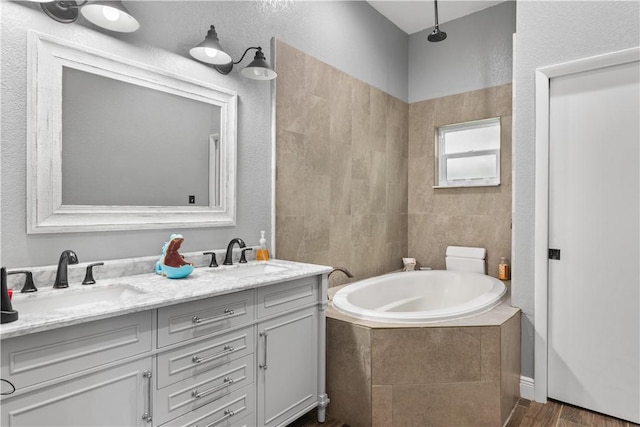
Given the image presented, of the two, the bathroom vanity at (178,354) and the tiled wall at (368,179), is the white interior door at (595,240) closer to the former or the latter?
the tiled wall at (368,179)

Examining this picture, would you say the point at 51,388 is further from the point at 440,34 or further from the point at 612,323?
the point at 440,34

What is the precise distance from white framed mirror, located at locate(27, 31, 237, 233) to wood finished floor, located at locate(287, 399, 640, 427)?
1289mm

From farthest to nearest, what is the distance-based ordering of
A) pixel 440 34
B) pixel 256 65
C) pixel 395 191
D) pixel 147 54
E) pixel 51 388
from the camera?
pixel 395 191
pixel 440 34
pixel 256 65
pixel 147 54
pixel 51 388

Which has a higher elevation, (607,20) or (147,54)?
(607,20)

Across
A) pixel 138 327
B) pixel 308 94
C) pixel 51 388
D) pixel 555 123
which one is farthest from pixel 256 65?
pixel 555 123

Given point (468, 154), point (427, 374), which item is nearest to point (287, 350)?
point (427, 374)

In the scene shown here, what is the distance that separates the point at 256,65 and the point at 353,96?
1.33 meters

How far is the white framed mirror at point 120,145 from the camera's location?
61.1 inches

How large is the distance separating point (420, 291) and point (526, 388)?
1139mm

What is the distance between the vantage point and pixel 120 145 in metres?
1.82

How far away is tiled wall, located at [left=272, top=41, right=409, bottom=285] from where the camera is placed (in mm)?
2646

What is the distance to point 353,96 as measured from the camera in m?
3.26

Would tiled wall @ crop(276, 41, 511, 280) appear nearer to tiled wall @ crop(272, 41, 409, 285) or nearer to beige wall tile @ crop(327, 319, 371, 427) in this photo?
tiled wall @ crop(272, 41, 409, 285)

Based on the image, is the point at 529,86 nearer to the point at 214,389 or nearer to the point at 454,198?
the point at 454,198
